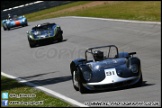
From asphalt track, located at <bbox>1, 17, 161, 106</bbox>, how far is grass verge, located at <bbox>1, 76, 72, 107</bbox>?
471 mm

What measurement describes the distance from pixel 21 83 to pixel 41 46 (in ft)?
37.4

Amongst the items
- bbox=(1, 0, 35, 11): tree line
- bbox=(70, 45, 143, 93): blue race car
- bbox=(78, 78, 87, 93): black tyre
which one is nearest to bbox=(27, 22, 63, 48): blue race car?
bbox=(70, 45, 143, 93): blue race car

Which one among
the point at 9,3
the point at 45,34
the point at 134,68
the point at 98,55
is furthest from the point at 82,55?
the point at 9,3

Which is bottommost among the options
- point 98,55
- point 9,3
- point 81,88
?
point 9,3

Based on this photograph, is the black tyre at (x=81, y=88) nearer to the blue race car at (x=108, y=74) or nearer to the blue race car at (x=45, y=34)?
the blue race car at (x=108, y=74)

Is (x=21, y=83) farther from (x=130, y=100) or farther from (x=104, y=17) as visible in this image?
(x=104, y=17)

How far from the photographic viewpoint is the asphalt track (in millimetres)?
11688

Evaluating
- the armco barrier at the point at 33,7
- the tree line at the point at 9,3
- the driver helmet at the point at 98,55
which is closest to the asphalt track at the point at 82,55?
the driver helmet at the point at 98,55

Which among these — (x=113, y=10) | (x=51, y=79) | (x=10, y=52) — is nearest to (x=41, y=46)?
(x=10, y=52)

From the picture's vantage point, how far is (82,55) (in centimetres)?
2178

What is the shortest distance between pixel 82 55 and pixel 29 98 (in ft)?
30.7

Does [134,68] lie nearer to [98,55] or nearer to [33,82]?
[98,55]

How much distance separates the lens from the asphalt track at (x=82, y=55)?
38.3 ft

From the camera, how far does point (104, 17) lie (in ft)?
125
